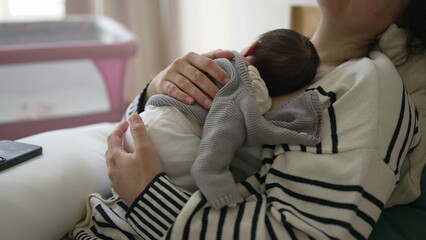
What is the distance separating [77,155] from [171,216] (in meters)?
0.33

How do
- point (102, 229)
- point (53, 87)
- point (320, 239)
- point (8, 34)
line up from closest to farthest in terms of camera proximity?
1. point (320, 239)
2. point (102, 229)
3. point (53, 87)
4. point (8, 34)

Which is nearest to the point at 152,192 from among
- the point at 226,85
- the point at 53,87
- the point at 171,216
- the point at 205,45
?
the point at 171,216

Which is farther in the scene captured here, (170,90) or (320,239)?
(170,90)

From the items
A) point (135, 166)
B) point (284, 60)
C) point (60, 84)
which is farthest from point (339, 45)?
point (60, 84)

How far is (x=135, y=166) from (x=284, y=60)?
393 millimetres

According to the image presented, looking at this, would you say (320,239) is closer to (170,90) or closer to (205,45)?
(170,90)

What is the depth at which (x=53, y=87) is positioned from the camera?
185cm

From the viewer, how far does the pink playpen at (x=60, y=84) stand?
5.69 ft

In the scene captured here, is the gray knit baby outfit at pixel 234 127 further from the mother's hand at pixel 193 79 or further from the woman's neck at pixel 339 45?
the woman's neck at pixel 339 45

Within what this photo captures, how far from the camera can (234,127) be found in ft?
2.47

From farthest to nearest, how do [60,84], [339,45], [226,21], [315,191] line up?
[226,21], [60,84], [339,45], [315,191]

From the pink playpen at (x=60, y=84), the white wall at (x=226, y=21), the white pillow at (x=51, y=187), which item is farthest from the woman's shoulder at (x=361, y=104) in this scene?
the pink playpen at (x=60, y=84)

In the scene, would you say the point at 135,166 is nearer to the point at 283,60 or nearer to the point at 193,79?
the point at 193,79

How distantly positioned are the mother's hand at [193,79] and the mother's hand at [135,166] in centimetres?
12
